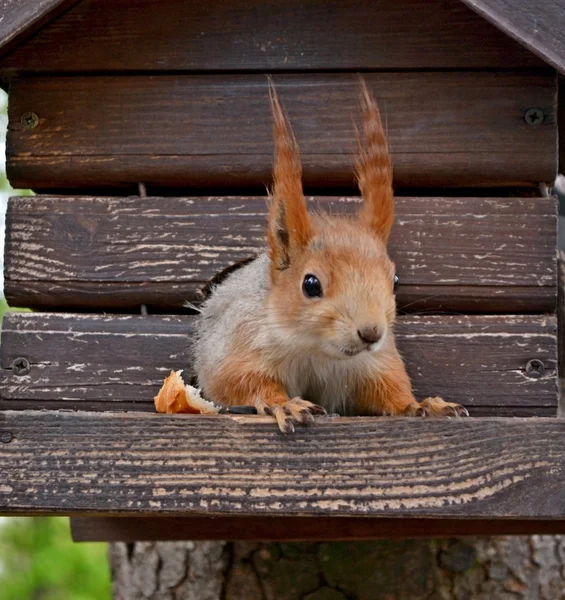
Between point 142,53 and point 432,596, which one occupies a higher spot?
point 142,53

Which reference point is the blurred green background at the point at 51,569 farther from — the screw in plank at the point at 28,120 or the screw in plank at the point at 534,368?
the screw in plank at the point at 534,368

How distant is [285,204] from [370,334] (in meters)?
0.50

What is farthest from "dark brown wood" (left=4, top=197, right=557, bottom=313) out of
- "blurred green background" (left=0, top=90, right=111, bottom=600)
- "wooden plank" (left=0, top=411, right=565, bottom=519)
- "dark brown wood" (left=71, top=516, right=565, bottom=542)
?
"blurred green background" (left=0, top=90, right=111, bottom=600)

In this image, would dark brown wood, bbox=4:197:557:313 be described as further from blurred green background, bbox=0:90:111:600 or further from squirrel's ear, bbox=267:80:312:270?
blurred green background, bbox=0:90:111:600

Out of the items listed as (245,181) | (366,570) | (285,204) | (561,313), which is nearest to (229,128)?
(245,181)

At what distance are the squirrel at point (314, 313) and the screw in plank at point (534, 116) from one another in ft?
2.08

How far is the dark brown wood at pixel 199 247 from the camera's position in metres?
3.46

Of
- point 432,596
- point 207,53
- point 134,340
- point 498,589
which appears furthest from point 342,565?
point 207,53

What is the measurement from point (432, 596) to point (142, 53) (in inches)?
93.6

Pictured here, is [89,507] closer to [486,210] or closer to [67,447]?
[67,447]

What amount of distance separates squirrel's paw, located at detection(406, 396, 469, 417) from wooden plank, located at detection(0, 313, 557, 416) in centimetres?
50

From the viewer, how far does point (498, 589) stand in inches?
169

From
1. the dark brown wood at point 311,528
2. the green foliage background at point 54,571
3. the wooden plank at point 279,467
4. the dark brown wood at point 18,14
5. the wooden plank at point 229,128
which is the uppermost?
the dark brown wood at point 18,14

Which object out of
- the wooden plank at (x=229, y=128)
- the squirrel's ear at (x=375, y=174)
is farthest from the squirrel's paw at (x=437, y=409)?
the wooden plank at (x=229, y=128)
